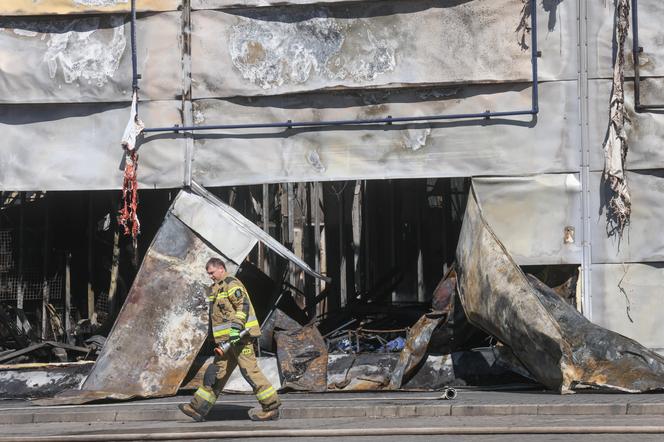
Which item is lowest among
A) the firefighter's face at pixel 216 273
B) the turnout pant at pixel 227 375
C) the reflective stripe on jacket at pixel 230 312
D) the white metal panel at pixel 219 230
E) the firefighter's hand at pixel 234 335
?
the turnout pant at pixel 227 375

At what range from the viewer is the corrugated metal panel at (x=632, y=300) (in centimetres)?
1380

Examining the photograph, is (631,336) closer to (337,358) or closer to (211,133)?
(337,358)

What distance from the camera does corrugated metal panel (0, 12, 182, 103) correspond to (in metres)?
14.6

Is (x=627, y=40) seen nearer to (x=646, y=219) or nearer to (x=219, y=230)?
(x=646, y=219)

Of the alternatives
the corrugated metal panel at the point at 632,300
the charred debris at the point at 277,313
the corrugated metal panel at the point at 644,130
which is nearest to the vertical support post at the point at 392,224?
the charred debris at the point at 277,313

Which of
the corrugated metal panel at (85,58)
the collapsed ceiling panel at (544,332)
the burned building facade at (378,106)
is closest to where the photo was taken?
the collapsed ceiling panel at (544,332)

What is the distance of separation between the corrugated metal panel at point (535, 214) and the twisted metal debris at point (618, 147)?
0.38m

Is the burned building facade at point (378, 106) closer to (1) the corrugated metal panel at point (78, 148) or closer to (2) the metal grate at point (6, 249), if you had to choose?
(1) the corrugated metal panel at point (78, 148)

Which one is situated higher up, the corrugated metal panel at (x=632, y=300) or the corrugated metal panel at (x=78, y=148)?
the corrugated metal panel at (x=78, y=148)

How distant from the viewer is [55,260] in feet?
61.9

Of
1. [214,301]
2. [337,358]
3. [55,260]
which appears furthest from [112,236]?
[214,301]

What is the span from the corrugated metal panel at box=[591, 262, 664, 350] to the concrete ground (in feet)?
5.28

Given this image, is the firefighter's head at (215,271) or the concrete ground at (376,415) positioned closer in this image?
the concrete ground at (376,415)

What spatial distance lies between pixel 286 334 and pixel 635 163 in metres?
4.46
